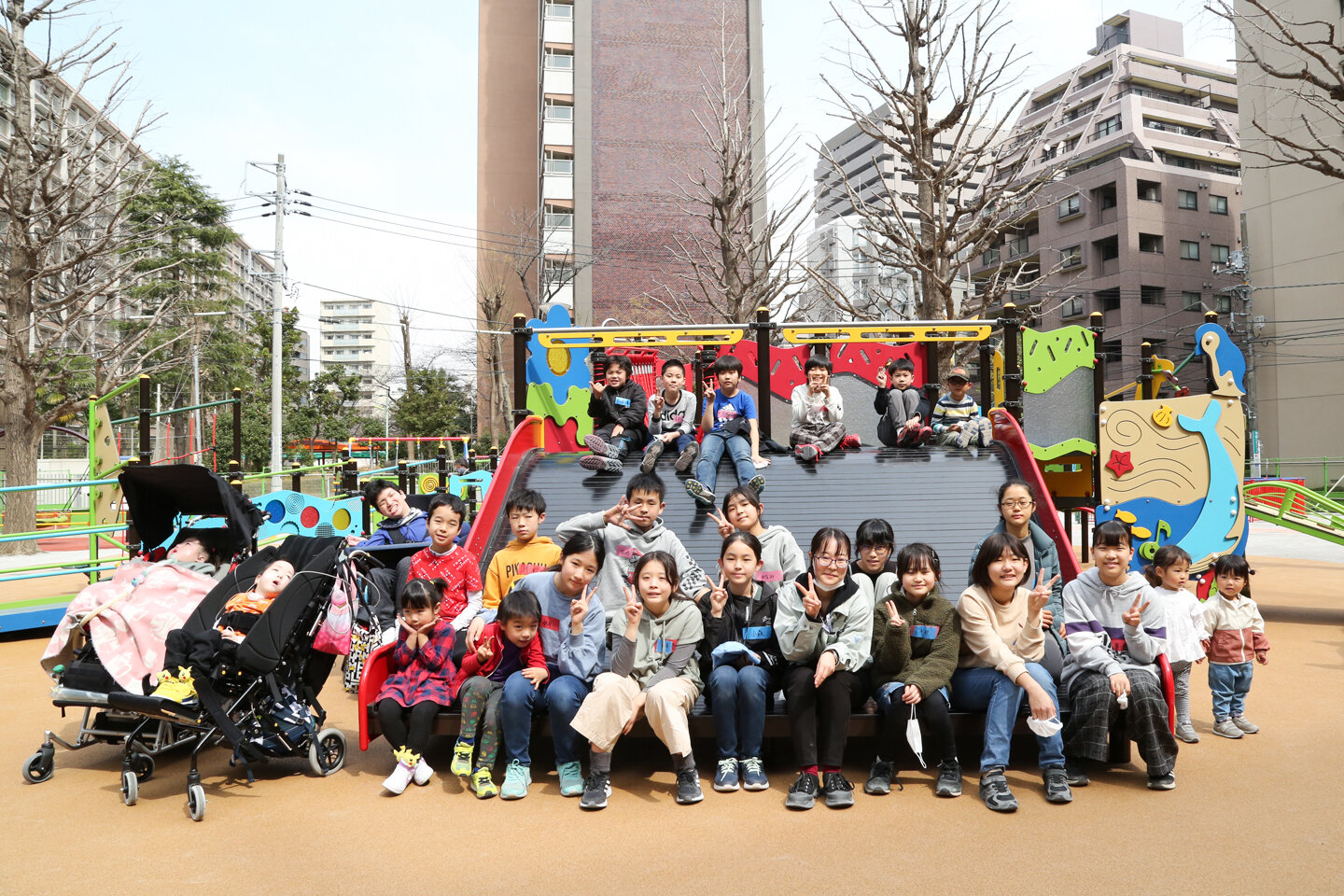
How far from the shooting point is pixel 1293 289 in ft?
90.5

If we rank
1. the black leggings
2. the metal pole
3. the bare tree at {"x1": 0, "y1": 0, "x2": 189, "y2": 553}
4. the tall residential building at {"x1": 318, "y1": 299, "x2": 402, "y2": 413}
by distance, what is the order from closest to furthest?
the black leggings < the bare tree at {"x1": 0, "y1": 0, "x2": 189, "y2": 553} < the metal pole < the tall residential building at {"x1": 318, "y1": 299, "x2": 402, "y2": 413}

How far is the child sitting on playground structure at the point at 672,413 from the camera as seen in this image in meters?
7.01

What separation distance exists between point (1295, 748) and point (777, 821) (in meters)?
2.82

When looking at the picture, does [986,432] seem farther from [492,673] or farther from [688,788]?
[492,673]

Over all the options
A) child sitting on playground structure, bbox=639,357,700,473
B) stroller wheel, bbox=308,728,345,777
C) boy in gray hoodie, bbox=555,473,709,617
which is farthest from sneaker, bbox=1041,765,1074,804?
child sitting on playground structure, bbox=639,357,700,473

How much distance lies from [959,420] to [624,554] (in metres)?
3.62

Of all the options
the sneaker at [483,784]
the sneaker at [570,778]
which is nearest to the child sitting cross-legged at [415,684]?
the sneaker at [483,784]

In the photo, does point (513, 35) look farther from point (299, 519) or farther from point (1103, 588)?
point (1103, 588)

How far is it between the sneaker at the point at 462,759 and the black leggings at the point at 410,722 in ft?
0.54

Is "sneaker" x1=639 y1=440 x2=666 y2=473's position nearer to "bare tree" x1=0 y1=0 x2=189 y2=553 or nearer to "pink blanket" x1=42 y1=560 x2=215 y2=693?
"pink blanket" x1=42 y1=560 x2=215 y2=693

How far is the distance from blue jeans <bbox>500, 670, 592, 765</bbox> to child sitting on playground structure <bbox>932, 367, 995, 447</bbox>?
408 cm

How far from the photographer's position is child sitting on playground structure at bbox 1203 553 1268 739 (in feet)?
16.1

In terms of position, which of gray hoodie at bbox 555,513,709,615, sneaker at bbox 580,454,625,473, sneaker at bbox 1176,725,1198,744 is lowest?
sneaker at bbox 1176,725,1198,744

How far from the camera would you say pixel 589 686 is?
13.5 feet
